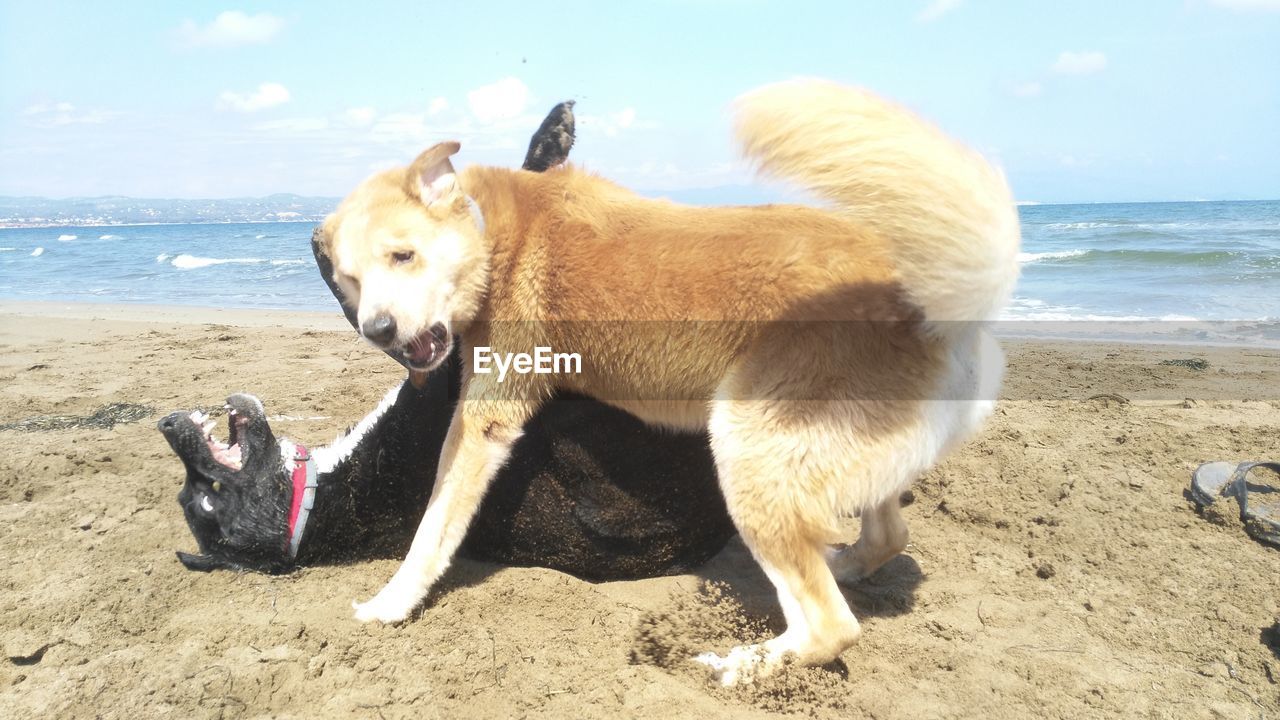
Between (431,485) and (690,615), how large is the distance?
1.15 m

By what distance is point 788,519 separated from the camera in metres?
2.32

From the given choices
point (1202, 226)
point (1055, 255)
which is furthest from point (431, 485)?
point (1202, 226)

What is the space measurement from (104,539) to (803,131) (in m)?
3.21

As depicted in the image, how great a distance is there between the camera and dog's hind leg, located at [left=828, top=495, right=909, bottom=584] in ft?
9.49

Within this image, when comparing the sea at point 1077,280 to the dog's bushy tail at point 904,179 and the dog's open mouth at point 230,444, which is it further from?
the dog's open mouth at point 230,444

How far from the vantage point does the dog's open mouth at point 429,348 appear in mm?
2656

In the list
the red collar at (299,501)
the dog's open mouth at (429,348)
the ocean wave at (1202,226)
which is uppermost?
the ocean wave at (1202,226)

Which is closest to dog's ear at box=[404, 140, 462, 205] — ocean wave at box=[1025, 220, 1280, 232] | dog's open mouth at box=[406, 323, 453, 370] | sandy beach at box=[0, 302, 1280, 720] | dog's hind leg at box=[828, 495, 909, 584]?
dog's open mouth at box=[406, 323, 453, 370]

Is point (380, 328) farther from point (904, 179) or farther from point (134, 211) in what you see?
point (134, 211)

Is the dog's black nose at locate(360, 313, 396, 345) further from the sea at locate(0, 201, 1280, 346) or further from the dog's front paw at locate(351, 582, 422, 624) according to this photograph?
the sea at locate(0, 201, 1280, 346)

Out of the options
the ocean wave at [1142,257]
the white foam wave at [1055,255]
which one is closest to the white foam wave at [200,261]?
the white foam wave at [1055,255]

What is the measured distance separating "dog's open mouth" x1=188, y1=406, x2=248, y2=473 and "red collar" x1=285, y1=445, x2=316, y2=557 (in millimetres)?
202

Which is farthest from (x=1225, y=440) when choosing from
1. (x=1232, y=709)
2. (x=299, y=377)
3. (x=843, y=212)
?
(x=299, y=377)

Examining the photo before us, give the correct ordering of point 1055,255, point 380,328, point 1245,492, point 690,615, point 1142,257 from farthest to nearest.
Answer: point 1055,255, point 1142,257, point 1245,492, point 690,615, point 380,328
